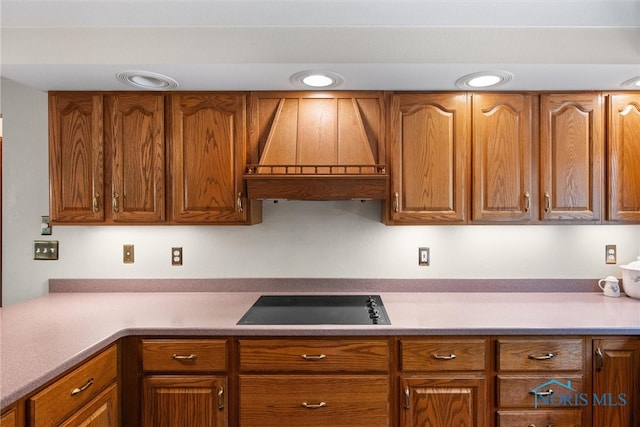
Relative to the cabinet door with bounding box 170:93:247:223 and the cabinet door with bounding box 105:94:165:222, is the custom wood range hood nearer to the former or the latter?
the cabinet door with bounding box 170:93:247:223

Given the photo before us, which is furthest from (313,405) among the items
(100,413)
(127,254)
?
(127,254)

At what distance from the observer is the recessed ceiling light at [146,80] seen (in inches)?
65.4

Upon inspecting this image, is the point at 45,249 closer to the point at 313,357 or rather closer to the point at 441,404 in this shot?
the point at 313,357

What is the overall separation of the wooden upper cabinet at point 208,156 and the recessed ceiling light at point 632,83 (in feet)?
6.43

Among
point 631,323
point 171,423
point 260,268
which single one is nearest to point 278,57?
point 260,268

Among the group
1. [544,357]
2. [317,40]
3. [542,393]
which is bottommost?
[542,393]

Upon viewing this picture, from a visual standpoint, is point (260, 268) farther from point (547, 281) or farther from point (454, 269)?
point (547, 281)

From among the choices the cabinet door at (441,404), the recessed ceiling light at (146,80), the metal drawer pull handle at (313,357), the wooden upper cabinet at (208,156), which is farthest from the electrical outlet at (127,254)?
the cabinet door at (441,404)

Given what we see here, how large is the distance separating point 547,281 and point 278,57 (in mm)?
1985

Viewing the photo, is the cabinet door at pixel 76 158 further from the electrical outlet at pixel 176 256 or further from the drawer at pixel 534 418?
the drawer at pixel 534 418

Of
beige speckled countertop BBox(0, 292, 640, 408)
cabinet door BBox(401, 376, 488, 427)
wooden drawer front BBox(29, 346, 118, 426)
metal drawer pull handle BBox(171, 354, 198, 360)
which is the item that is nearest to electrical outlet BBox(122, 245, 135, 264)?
beige speckled countertop BBox(0, 292, 640, 408)

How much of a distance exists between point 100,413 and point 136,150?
123cm

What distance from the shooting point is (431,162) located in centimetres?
182

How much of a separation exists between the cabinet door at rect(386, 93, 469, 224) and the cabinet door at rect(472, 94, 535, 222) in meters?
0.07
